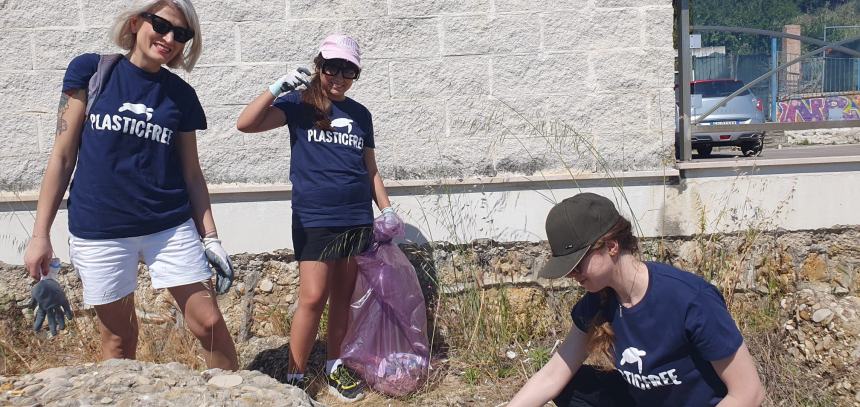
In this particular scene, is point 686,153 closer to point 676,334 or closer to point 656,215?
point 656,215

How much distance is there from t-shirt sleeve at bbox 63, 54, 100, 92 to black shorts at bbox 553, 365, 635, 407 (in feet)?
6.17

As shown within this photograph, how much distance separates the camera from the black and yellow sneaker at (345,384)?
153 inches

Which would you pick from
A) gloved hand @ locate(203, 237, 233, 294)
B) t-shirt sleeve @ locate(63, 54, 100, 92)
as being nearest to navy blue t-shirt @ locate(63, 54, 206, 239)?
t-shirt sleeve @ locate(63, 54, 100, 92)

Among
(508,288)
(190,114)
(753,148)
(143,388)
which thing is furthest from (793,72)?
(143,388)

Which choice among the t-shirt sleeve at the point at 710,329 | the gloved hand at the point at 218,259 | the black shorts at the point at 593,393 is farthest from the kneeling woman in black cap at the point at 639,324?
the gloved hand at the point at 218,259

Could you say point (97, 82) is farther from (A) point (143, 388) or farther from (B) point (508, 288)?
(B) point (508, 288)

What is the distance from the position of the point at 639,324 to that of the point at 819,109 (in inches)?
121

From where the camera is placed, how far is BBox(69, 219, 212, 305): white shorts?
3129mm

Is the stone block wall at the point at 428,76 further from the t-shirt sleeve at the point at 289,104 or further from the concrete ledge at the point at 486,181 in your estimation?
the t-shirt sleeve at the point at 289,104

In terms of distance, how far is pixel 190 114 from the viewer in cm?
330

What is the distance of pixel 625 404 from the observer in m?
2.78

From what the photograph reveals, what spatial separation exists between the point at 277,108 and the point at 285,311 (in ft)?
3.77

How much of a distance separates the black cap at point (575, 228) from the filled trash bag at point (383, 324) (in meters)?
1.57

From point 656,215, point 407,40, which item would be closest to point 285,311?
point 407,40
